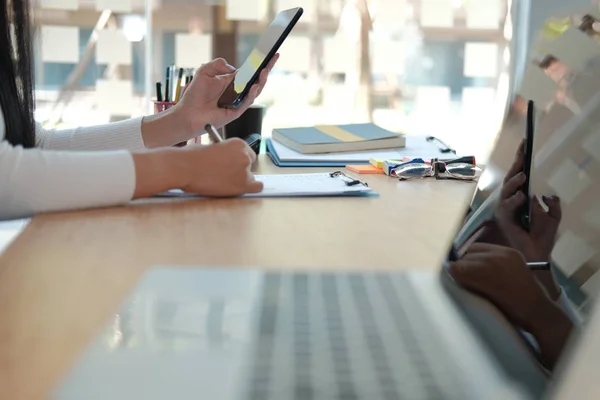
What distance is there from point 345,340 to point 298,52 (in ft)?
6.37

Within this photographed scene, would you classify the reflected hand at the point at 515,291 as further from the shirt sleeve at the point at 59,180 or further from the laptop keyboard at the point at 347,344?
the shirt sleeve at the point at 59,180

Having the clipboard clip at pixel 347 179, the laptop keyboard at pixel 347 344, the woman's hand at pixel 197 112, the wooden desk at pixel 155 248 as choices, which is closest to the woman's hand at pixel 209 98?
the woman's hand at pixel 197 112

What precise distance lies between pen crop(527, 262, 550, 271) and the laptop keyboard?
0.08 meters

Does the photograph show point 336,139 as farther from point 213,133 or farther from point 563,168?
point 563,168

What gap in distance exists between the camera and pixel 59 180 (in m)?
0.83

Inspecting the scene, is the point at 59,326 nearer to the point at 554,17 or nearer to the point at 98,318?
the point at 98,318

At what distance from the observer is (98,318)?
1.64 feet

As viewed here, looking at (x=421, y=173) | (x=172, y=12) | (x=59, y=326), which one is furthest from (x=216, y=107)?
(x=172, y=12)

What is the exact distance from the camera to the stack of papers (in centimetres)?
128

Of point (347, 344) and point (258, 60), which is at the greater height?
point (258, 60)

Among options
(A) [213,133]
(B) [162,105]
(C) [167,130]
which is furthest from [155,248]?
(B) [162,105]

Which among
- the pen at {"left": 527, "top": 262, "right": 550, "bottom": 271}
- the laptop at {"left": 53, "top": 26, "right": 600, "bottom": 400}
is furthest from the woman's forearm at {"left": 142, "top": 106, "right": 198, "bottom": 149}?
the pen at {"left": 527, "top": 262, "right": 550, "bottom": 271}

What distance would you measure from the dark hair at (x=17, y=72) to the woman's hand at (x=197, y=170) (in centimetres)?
→ 25

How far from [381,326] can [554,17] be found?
1.02ft
